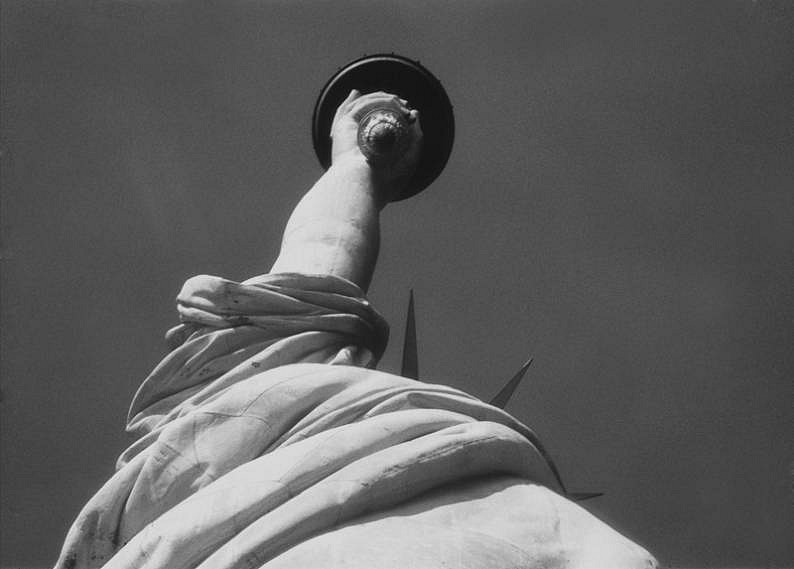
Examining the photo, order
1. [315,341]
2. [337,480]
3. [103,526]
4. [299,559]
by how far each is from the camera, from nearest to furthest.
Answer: [299,559] → [337,480] → [103,526] → [315,341]

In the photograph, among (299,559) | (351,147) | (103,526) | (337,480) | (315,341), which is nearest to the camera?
(299,559)

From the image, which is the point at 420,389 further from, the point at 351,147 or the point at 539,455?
the point at 351,147

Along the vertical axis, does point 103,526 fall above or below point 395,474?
below

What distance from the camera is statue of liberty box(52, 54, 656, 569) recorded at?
16.2 ft

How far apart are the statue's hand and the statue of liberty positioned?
1.84m

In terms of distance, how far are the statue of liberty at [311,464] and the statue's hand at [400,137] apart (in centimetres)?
184

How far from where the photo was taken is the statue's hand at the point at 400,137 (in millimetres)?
9680

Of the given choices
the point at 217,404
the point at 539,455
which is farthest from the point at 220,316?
the point at 539,455

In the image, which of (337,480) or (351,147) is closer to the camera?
(337,480)

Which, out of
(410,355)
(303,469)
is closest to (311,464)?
(303,469)

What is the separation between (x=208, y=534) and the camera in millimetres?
5020

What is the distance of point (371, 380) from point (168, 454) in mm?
836

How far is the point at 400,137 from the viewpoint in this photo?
9805 millimetres

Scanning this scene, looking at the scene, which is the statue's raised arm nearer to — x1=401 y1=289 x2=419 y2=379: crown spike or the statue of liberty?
the statue of liberty
